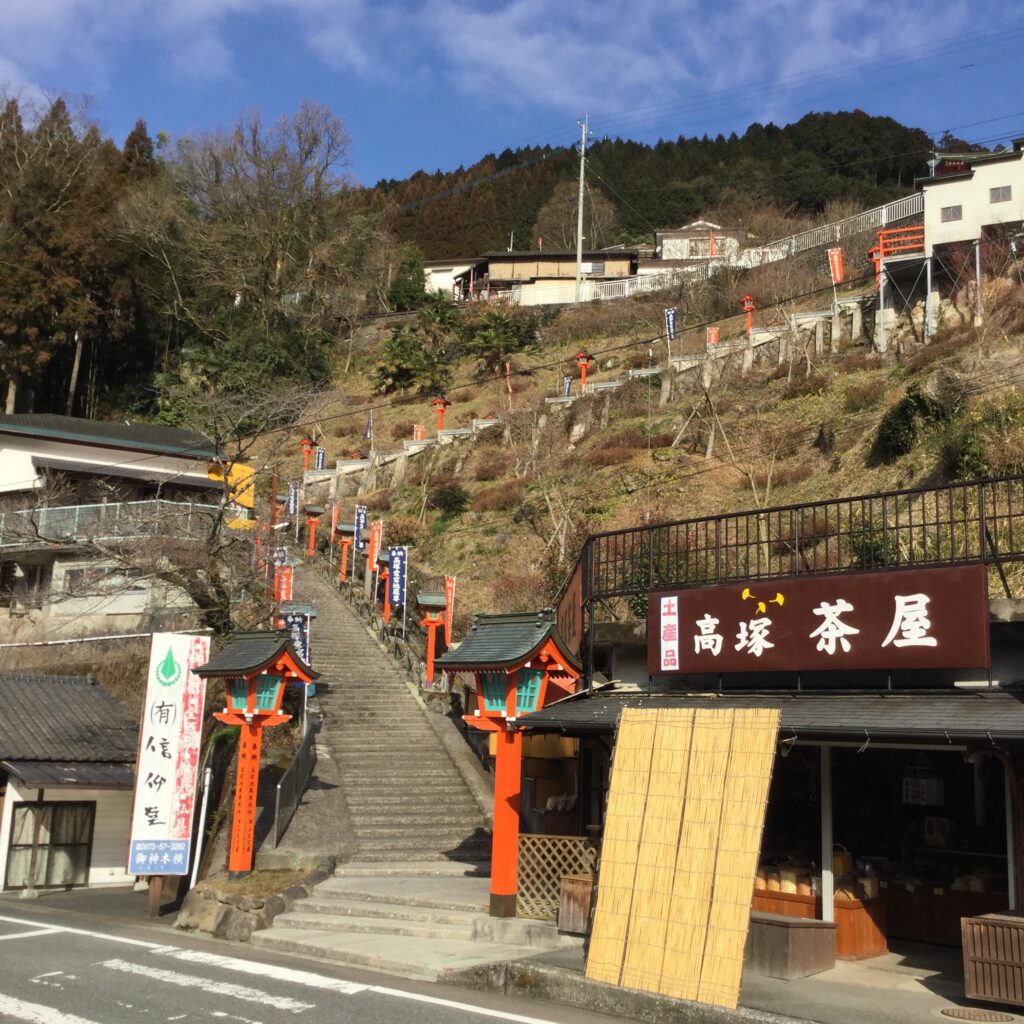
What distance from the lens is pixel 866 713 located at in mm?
10117

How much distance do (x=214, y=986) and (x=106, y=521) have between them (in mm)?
17508

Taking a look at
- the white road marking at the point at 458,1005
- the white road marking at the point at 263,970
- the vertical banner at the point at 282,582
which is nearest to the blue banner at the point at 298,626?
the vertical banner at the point at 282,582

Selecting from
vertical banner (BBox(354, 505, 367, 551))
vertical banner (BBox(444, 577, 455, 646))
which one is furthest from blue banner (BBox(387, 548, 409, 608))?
vertical banner (BBox(354, 505, 367, 551))

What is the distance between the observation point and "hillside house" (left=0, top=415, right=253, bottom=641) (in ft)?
86.8

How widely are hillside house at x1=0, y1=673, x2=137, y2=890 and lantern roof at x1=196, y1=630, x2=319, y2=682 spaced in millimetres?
4395

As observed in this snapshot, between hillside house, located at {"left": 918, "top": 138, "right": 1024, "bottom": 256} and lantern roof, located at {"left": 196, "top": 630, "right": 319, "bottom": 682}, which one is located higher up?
hillside house, located at {"left": 918, "top": 138, "right": 1024, "bottom": 256}

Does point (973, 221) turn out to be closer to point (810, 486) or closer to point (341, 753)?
point (810, 486)

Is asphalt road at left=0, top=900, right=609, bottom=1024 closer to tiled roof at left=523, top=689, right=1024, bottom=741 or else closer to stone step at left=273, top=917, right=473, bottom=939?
stone step at left=273, top=917, right=473, bottom=939

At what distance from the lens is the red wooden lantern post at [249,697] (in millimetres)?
15180

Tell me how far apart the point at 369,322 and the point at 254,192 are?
593 inches

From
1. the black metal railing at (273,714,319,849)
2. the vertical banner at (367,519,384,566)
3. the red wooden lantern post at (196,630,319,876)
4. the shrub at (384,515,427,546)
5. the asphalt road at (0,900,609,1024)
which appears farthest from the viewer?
the shrub at (384,515,427,546)

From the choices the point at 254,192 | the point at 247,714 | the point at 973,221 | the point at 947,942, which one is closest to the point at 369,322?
the point at 254,192

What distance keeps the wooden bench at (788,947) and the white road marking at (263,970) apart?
153 inches

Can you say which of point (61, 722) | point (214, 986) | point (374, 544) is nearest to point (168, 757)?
point (214, 986)
